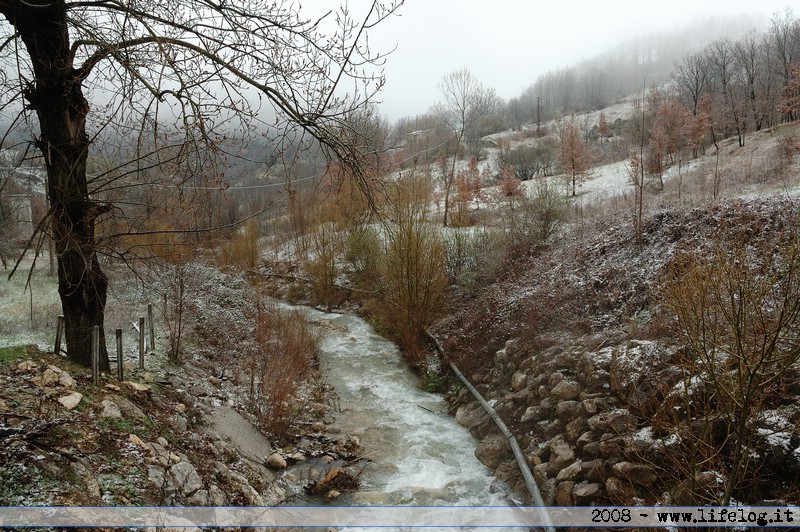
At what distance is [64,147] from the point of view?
4621 millimetres

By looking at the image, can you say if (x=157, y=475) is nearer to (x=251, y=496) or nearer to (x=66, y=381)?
(x=251, y=496)

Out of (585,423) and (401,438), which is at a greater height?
(585,423)

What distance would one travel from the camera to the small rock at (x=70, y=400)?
14.3ft

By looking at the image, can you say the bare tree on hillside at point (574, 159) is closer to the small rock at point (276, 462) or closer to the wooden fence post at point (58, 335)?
the small rock at point (276, 462)

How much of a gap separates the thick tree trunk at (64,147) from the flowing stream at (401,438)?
4.34 metres

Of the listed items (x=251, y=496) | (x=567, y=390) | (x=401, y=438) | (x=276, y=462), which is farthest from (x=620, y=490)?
(x=276, y=462)

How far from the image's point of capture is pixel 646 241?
11734mm

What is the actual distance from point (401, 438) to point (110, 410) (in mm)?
5110

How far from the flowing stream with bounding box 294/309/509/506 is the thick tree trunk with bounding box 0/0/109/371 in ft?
A: 14.3

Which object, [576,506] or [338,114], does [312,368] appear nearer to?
[576,506]

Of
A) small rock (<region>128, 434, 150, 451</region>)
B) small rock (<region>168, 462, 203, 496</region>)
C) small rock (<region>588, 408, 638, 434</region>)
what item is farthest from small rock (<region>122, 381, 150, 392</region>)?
small rock (<region>588, 408, 638, 434</region>)

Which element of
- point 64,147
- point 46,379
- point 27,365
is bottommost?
point 46,379

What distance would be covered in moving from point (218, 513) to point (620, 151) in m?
42.6

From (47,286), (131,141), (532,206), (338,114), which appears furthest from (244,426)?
(47,286)
